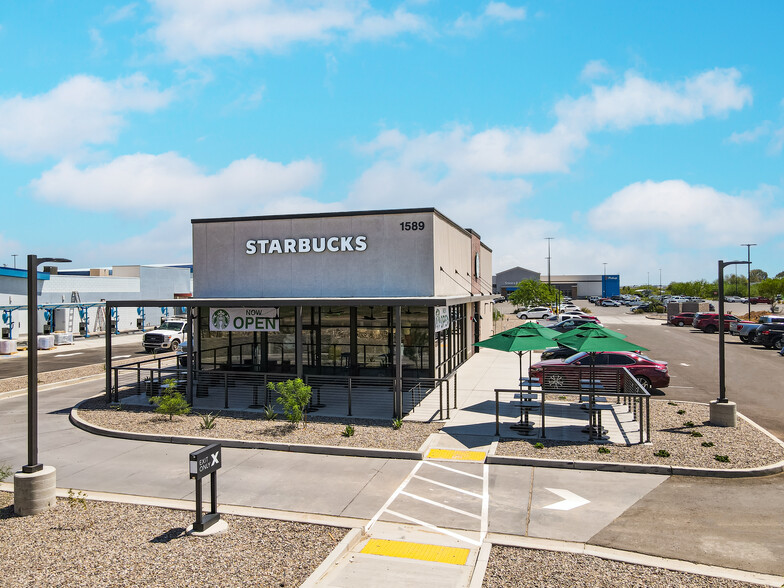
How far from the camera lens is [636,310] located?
76.8m

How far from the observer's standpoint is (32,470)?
8.84 meters

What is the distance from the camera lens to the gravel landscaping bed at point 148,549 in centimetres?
660

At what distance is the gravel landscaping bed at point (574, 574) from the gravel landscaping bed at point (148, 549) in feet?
7.24

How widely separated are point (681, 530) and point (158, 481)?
8.65 meters

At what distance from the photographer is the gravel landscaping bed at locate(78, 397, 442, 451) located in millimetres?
12539

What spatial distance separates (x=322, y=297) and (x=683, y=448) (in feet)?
37.6

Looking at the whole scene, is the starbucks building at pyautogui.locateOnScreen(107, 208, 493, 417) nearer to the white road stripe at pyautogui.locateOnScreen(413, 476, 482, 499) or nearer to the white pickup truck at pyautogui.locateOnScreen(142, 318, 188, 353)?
the white road stripe at pyautogui.locateOnScreen(413, 476, 482, 499)

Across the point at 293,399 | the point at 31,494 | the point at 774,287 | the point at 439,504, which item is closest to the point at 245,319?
the point at 293,399

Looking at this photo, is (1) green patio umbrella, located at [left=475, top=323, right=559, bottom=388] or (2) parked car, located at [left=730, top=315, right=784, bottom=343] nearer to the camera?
(1) green patio umbrella, located at [left=475, top=323, right=559, bottom=388]

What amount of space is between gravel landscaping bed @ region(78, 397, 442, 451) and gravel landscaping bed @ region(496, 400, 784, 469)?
2.30 metres

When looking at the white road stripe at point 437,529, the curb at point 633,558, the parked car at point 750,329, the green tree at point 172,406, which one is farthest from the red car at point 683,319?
the white road stripe at point 437,529

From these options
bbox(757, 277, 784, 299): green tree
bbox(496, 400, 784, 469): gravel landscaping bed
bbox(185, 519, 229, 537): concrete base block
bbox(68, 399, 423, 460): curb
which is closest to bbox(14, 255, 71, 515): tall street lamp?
bbox(185, 519, 229, 537): concrete base block

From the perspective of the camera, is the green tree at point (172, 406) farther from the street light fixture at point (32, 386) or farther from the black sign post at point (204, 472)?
the black sign post at point (204, 472)

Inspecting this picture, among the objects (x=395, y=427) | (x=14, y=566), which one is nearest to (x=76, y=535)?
(x=14, y=566)
